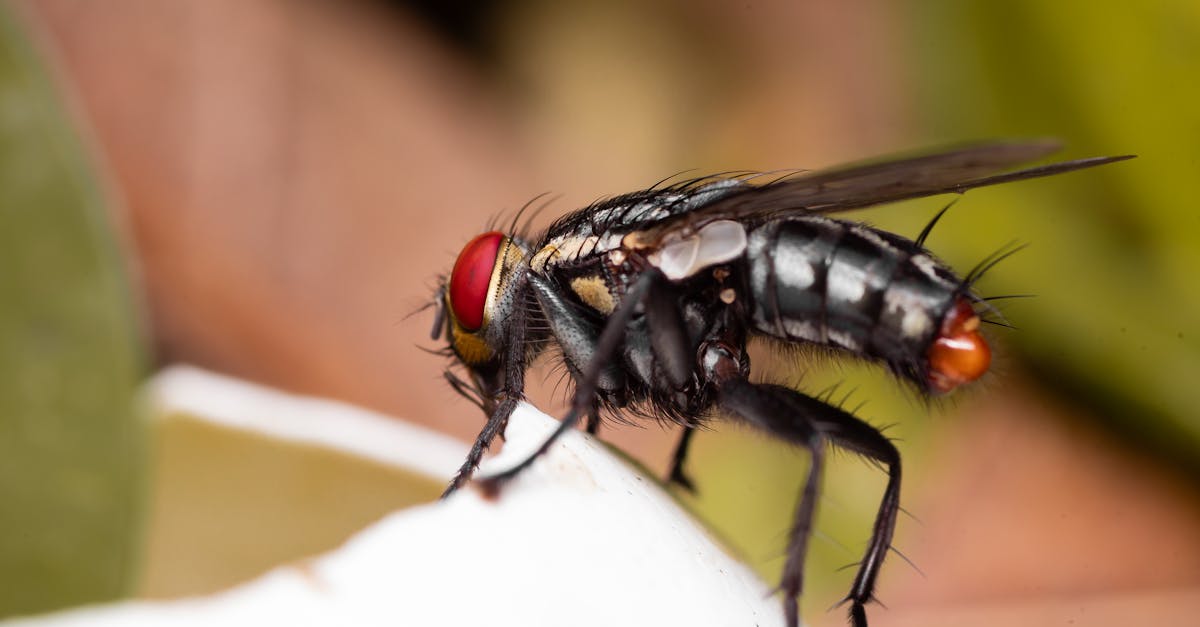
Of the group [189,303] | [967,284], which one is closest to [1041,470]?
[967,284]

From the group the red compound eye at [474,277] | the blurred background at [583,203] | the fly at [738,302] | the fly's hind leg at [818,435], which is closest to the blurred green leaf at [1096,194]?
the blurred background at [583,203]

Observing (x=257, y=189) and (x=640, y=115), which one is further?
(x=640, y=115)

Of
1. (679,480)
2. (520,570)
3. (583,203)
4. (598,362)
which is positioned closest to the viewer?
(520,570)

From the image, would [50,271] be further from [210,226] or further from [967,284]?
[210,226]

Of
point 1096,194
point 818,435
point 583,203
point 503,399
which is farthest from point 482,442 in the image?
point 583,203

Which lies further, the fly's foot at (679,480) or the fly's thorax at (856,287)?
the fly's foot at (679,480)

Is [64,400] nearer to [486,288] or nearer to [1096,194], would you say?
[486,288]

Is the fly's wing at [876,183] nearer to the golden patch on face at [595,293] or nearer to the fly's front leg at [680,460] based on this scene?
the golden patch on face at [595,293]

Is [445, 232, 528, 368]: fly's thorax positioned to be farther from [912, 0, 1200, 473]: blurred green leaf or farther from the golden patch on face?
[912, 0, 1200, 473]: blurred green leaf
